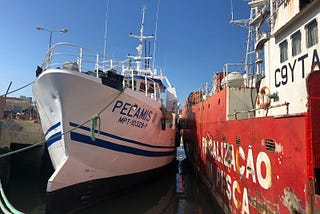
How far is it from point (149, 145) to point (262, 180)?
5741 mm

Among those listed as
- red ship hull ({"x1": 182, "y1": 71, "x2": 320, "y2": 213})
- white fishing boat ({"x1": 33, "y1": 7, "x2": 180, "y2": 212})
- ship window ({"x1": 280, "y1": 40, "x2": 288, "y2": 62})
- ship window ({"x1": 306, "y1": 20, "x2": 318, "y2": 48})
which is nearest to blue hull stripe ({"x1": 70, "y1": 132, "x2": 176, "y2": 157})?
white fishing boat ({"x1": 33, "y1": 7, "x2": 180, "y2": 212})

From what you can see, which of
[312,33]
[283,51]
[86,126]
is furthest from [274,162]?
[86,126]

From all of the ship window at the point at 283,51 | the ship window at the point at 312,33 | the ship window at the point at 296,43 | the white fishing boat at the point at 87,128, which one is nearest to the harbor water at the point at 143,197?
the white fishing boat at the point at 87,128

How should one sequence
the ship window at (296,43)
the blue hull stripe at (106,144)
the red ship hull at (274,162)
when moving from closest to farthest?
the red ship hull at (274,162) → the ship window at (296,43) → the blue hull stripe at (106,144)

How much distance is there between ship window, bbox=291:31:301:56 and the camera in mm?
5461

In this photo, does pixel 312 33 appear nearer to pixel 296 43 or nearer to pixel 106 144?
pixel 296 43

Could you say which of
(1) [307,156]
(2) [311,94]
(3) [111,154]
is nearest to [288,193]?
(1) [307,156]

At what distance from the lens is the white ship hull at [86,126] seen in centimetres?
723

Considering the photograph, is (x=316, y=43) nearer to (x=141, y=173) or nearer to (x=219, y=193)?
(x=219, y=193)

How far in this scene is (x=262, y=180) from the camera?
4.84 m

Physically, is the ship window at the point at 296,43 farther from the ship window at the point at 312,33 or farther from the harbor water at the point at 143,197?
the harbor water at the point at 143,197

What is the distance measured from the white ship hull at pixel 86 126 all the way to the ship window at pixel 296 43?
4950 mm

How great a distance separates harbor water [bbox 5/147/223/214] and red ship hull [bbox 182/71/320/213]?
2.00 m

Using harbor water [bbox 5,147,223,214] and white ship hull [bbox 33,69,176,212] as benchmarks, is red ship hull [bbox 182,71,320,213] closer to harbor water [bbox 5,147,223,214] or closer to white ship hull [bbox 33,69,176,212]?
harbor water [bbox 5,147,223,214]
